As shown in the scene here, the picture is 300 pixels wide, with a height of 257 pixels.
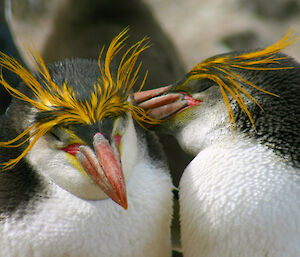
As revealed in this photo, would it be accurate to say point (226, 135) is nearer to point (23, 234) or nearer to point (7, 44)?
point (23, 234)

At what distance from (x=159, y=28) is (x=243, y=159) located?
4.80ft

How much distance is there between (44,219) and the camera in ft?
4.00

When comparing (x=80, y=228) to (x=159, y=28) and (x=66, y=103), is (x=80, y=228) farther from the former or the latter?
(x=159, y=28)

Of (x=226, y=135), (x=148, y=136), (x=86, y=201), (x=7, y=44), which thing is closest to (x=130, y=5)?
(x=7, y=44)

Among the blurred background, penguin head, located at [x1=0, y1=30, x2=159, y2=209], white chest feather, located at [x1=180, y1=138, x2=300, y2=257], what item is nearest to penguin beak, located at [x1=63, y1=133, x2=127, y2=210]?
penguin head, located at [x1=0, y1=30, x2=159, y2=209]

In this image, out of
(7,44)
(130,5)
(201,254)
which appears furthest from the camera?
(130,5)

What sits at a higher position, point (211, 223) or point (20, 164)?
point (20, 164)

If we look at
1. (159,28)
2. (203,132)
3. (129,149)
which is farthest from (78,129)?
(159,28)

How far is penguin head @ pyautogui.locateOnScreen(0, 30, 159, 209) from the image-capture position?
114 cm

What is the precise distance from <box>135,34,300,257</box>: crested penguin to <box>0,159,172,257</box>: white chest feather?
0.49 ft

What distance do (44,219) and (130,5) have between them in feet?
5.24

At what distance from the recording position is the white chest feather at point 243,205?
121 cm

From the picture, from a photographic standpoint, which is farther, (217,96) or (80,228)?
(217,96)

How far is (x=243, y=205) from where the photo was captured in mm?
1231
